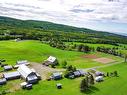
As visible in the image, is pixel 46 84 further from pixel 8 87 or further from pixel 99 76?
pixel 99 76

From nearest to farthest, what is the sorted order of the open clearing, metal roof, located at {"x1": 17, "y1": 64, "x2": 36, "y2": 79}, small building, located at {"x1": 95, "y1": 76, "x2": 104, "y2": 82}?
metal roof, located at {"x1": 17, "y1": 64, "x2": 36, "y2": 79} → small building, located at {"x1": 95, "y1": 76, "x2": 104, "y2": 82} → the open clearing

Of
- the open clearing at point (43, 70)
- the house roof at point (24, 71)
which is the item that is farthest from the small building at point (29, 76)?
the open clearing at point (43, 70)

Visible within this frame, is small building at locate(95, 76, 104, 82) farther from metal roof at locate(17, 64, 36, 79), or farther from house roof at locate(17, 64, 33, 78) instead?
house roof at locate(17, 64, 33, 78)

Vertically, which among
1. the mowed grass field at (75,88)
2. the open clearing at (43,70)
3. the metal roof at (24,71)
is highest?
the metal roof at (24,71)

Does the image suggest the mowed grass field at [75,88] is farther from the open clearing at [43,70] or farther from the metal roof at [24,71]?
the open clearing at [43,70]

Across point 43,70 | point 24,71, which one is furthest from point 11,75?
point 43,70

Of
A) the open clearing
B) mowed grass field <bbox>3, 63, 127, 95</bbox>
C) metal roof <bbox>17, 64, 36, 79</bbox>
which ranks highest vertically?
metal roof <bbox>17, 64, 36, 79</bbox>

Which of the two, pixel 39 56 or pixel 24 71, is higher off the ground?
pixel 24 71

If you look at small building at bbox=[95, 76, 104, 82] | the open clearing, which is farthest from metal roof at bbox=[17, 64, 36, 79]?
small building at bbox=[95, 76, 104, 82]

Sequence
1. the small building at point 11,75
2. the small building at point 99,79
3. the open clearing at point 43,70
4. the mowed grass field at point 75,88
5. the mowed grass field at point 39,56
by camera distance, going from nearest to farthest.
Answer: the mowed grass field at point 75,88 → the small building at point 11,75 → the small building at point 99,79 → the open clearing at point 43,70 → the mowed grass field at point 39,56

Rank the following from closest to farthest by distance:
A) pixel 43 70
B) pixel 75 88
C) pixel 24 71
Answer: pixel 75 88 < pixel 24 71 < pixel 43 70

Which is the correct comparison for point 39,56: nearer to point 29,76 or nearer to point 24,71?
point 24,71
